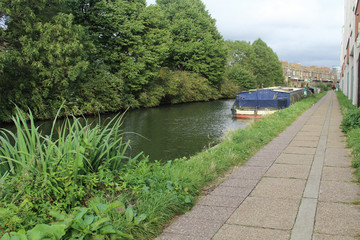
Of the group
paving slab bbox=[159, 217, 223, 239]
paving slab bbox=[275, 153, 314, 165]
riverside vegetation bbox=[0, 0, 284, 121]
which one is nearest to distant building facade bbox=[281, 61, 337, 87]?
riverside vegetation bbox=[0, 0, 284, 121]

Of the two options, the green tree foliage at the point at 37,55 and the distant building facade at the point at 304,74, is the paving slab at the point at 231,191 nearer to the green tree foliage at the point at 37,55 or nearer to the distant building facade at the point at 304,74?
the green tree foliage at the point at 37,55

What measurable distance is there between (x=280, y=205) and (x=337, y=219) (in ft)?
1.98

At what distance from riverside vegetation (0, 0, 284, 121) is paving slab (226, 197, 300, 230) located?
4.39 metres

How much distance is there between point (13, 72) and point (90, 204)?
18.2m

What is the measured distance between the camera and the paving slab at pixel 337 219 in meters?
2.91

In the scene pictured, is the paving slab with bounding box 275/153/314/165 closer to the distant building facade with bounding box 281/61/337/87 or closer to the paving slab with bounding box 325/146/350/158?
the paving slab with bounding box 325/146/350/158

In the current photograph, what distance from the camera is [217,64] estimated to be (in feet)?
158

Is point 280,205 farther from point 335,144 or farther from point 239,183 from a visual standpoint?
point 335,144

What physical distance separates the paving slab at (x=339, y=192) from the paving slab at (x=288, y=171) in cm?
49

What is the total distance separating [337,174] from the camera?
4840mm

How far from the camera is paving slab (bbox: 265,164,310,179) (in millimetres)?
4867

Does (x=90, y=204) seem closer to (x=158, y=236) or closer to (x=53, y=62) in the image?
(x=158, y=236)

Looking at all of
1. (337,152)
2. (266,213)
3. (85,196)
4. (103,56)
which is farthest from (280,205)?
(103,56)

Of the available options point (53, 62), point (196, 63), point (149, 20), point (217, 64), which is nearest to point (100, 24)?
point (149, 20)
